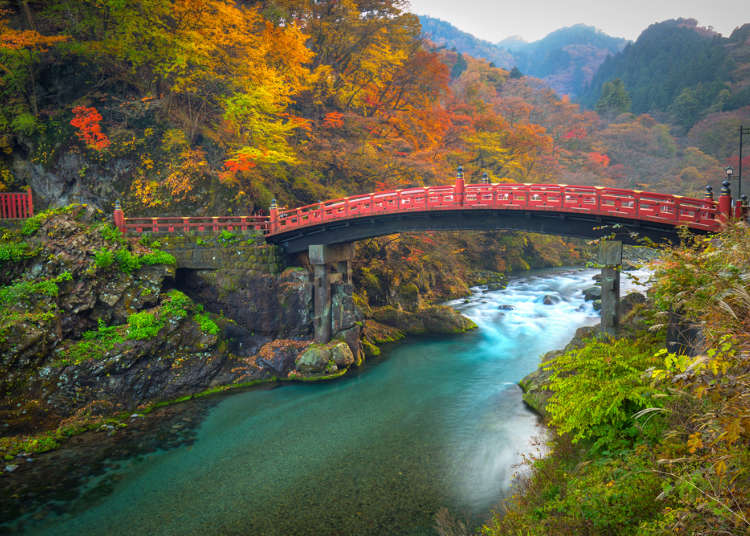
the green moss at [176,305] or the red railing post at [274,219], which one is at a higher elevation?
the red railing post at [274,219]

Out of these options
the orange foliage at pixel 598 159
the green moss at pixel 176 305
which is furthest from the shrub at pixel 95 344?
the orange foliage at pixel 598 159

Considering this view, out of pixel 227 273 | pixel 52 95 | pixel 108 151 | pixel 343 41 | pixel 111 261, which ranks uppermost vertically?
pixel 343 41

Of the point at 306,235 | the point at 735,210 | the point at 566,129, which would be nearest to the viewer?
the point at 735,210

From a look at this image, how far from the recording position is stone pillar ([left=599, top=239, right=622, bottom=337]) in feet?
48.6

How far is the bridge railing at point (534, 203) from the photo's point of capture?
535 inches

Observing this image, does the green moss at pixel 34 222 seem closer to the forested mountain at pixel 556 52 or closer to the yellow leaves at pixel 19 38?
the yellow leaves at pixel 19 38

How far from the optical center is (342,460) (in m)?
12.4

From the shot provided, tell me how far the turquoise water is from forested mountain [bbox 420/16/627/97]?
380 ft

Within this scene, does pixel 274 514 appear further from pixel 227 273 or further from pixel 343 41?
pixel 343 41

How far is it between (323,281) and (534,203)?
9552 mm

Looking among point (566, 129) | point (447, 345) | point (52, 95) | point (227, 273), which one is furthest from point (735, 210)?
point (566, 129)

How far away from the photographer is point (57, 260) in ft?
51.0

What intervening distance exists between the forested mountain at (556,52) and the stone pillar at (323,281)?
364 ft

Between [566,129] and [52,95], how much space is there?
51728 mm
